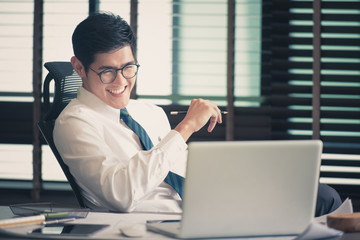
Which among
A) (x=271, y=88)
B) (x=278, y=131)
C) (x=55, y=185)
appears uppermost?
(x=271, y=88)

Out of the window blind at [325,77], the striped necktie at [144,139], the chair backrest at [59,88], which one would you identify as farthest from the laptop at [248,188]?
the window blind at [325,77]

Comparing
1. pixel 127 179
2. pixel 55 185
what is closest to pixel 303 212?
pixel 127 179

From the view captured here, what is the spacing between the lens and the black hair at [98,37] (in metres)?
1.70

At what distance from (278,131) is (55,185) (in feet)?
5.19

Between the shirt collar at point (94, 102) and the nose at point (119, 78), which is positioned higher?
the nose at point (119, 78)

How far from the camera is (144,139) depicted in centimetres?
178

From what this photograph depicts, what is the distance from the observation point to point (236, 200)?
1012mm

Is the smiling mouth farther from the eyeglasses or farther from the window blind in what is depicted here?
the window blind

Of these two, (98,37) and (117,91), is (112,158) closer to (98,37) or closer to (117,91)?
(117,91)

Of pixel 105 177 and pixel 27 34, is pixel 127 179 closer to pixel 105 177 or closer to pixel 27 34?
pixel 105 177

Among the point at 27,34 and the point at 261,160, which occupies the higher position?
the point at 27,34

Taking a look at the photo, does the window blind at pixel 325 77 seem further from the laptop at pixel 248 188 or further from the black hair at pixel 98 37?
the laptop at pixel 248 188

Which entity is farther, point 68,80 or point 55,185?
point 55,185

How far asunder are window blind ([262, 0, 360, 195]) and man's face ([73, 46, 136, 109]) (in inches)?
71.5
